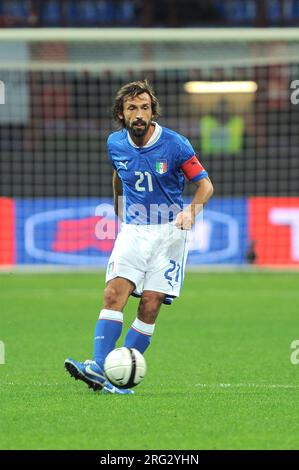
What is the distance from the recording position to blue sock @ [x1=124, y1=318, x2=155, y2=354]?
7215 millimetres

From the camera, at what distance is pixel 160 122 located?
22.2 meters

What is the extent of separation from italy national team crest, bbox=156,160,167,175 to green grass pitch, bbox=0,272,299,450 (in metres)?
1.47

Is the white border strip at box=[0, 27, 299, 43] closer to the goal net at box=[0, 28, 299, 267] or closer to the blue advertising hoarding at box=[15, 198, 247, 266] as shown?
the goal net at box=[0, 28, 299, 267]

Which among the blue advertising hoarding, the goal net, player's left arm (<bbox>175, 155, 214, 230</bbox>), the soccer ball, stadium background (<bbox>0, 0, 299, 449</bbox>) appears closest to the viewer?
stadium background (<bbox>0, 0, 299, 449</bbox>)

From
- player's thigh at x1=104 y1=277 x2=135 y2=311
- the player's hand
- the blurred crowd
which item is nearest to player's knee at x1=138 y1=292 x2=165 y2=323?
player's thigh at x1=104 y1=277 x2=135 y2=311

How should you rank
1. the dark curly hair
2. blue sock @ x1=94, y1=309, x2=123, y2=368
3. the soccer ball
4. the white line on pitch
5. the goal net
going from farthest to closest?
the goal net < the white line on pitch < the dark curly hair < blue sock @ x1=94, y1=309, x2=123, y2=368 < the soccer ball

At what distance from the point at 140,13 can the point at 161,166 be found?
777 inches

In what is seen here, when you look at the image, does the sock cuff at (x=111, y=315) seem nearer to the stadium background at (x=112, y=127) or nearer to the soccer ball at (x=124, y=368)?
the soccer ball at (x=124, y=368)

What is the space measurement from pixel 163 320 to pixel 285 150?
9.75 meters

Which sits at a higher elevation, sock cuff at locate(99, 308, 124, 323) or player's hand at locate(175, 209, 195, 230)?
player's hand at locate(175, 209, 195, 230)

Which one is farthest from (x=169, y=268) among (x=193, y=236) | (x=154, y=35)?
(x=193, y=236)

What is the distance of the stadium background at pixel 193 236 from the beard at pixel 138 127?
1724mm

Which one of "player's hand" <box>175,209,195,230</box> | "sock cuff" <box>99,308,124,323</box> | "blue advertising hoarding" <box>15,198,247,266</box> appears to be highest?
"player's hand" <box>175,209,195,230</box>

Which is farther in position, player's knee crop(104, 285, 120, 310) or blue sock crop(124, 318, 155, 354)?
blue sock crop(124, 318, 155, 354)
